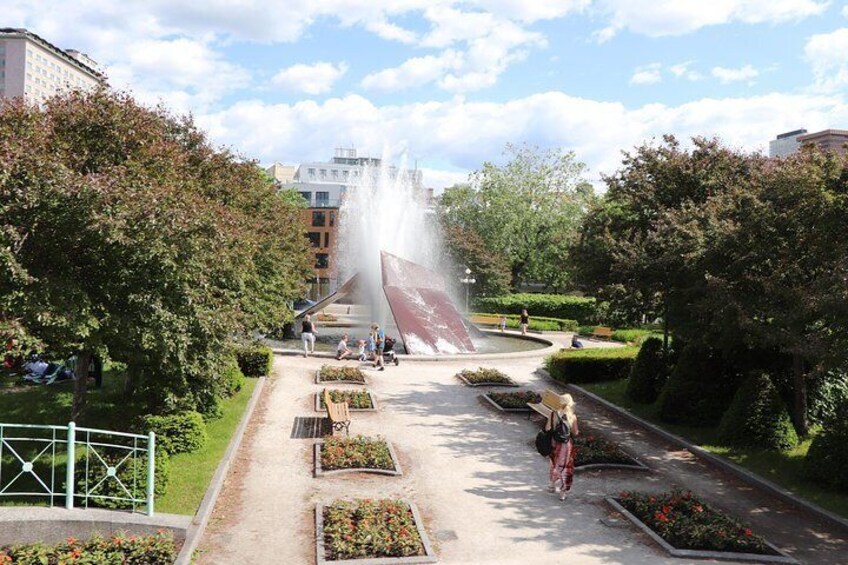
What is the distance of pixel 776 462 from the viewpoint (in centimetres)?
1347

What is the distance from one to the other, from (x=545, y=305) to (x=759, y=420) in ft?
129

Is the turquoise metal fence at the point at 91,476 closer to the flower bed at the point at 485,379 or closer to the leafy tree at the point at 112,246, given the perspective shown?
the leafy tree at the point at 112,246

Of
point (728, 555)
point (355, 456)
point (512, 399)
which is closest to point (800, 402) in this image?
point (728, 555)

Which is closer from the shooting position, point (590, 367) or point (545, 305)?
point (590, 367)

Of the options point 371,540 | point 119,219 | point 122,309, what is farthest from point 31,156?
point 371,540

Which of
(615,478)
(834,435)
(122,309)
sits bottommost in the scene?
(615,478)

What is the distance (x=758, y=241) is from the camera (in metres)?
14.0

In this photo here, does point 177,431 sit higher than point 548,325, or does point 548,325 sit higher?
point 548,325

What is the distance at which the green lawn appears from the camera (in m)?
11.7

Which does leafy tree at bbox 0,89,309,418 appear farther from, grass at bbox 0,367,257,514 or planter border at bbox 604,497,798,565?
planter border at bbox 604,497,798,565

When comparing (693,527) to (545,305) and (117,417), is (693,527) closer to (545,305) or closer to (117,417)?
(117,417)

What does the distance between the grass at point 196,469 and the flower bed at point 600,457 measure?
7036 mm

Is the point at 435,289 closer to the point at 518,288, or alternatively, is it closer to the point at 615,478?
the point at 615,478

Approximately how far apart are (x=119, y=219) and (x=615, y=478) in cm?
985
